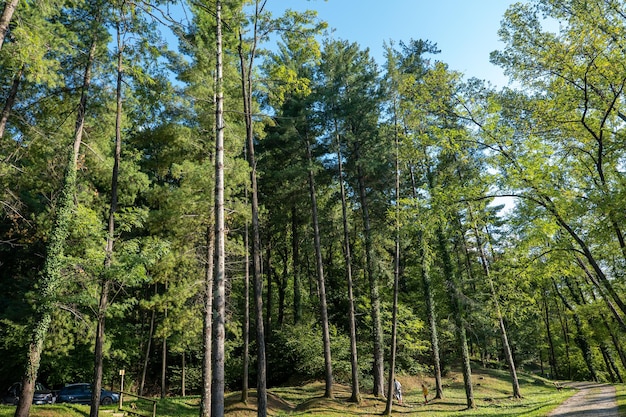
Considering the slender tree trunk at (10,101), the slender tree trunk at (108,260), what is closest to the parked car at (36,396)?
the slender tree trunk at (108,260)

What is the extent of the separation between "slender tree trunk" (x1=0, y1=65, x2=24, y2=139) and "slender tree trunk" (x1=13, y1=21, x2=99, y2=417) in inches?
62.0

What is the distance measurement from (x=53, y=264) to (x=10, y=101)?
15.2 feet

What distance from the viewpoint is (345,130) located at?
17.6 metres

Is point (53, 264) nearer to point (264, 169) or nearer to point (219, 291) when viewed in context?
point (219, 291)

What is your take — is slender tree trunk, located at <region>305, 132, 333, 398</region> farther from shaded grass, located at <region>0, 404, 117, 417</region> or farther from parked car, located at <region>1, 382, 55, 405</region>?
parked car, located at <region>1, 382, 55, 405</region>

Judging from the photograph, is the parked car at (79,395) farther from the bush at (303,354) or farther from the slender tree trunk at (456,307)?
the slender tree trunk at (456,307)

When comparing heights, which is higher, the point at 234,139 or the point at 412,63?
the point at 412,63

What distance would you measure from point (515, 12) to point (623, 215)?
5.24m

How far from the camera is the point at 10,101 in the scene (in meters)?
9.98

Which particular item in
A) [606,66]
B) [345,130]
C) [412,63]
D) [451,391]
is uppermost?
[412,63]

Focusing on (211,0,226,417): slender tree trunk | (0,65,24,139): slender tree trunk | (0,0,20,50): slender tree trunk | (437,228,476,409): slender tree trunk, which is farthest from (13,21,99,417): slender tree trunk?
(437,228,476,409): slender tree trunk

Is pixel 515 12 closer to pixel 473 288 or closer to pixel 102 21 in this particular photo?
pixel 102 21

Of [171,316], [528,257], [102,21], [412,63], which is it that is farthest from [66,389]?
[412,63]

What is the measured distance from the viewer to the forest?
816 cm
